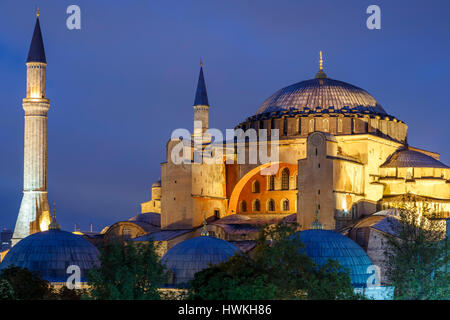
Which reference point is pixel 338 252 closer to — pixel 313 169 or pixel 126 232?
pixel 313 169

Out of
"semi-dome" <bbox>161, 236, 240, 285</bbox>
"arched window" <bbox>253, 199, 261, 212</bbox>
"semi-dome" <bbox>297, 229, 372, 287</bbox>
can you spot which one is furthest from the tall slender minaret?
"semi-dome" <bbox>297, 229, 372, 287</bbox>

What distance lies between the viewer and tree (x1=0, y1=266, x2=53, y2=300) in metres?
23.8

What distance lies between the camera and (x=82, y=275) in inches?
1131

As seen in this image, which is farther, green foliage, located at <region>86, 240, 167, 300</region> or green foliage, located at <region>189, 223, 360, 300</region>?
green foliage, located at <region>86, 240, 167, 300</region>

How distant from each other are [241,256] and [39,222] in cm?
1802

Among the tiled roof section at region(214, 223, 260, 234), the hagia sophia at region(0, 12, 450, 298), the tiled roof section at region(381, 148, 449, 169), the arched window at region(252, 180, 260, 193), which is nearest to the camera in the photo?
the hagia sophia at region(0, 12, 450, 298)

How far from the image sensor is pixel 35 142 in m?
38.8

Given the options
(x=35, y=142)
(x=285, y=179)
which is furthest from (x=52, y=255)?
(x=285, y=179)

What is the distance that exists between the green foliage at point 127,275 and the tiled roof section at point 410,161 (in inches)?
663

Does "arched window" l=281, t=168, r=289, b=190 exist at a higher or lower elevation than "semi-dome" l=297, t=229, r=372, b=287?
higher

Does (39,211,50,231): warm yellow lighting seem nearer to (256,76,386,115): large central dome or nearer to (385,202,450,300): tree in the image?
(256,76,386,115): large central dome

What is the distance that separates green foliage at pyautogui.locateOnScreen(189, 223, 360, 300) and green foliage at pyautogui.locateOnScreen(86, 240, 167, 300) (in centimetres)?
105
